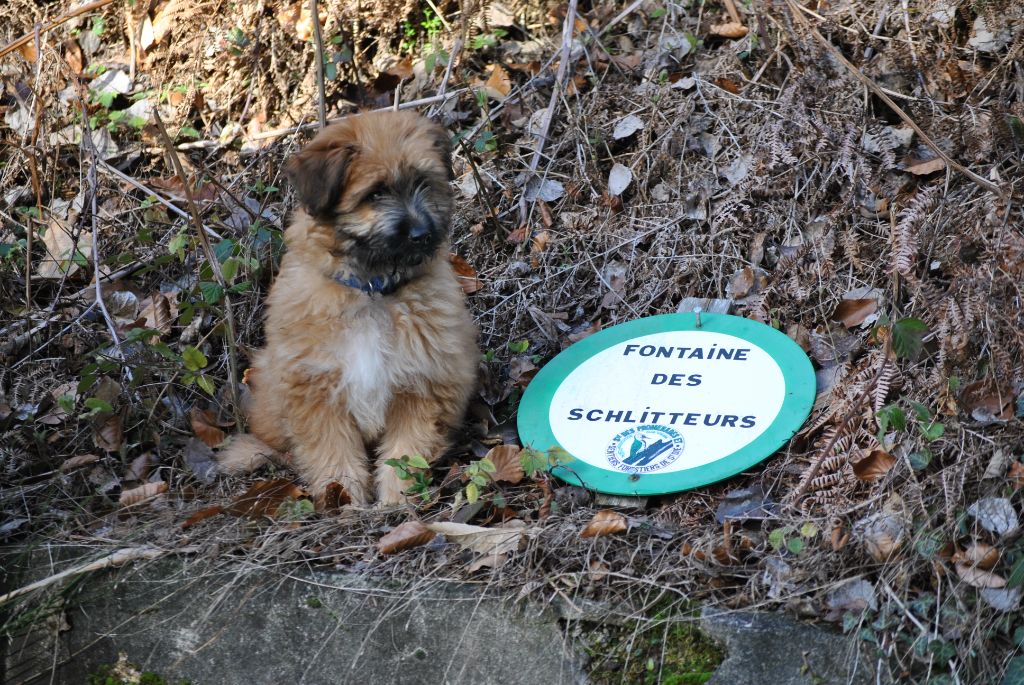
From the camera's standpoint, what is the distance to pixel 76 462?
460 centimetres

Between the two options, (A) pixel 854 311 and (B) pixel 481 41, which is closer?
(A) pixel 854 311

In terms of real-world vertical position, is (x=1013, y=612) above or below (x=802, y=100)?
below

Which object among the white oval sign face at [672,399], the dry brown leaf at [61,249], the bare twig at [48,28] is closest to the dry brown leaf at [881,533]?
the white oval sign face at [672,399]

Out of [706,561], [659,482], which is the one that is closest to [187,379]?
[659,482]

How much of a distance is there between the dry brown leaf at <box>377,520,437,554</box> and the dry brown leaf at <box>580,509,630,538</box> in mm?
565

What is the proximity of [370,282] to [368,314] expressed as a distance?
0.41 ft

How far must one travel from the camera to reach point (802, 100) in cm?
517

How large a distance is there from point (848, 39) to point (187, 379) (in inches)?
145

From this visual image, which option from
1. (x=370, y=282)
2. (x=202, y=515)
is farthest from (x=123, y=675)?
(x=370, y=282)

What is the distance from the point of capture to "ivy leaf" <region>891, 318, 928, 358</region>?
339 cm

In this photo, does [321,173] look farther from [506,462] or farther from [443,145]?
[506,462]

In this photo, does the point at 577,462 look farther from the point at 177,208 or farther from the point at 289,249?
the point at 177,208

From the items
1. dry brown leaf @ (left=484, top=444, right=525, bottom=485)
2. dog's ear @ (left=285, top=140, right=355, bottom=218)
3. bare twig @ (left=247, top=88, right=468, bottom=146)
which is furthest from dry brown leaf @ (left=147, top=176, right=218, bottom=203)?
dry brown leaf @ (left=484, top=444, right=525, bottom=485)

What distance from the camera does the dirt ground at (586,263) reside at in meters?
3.38
